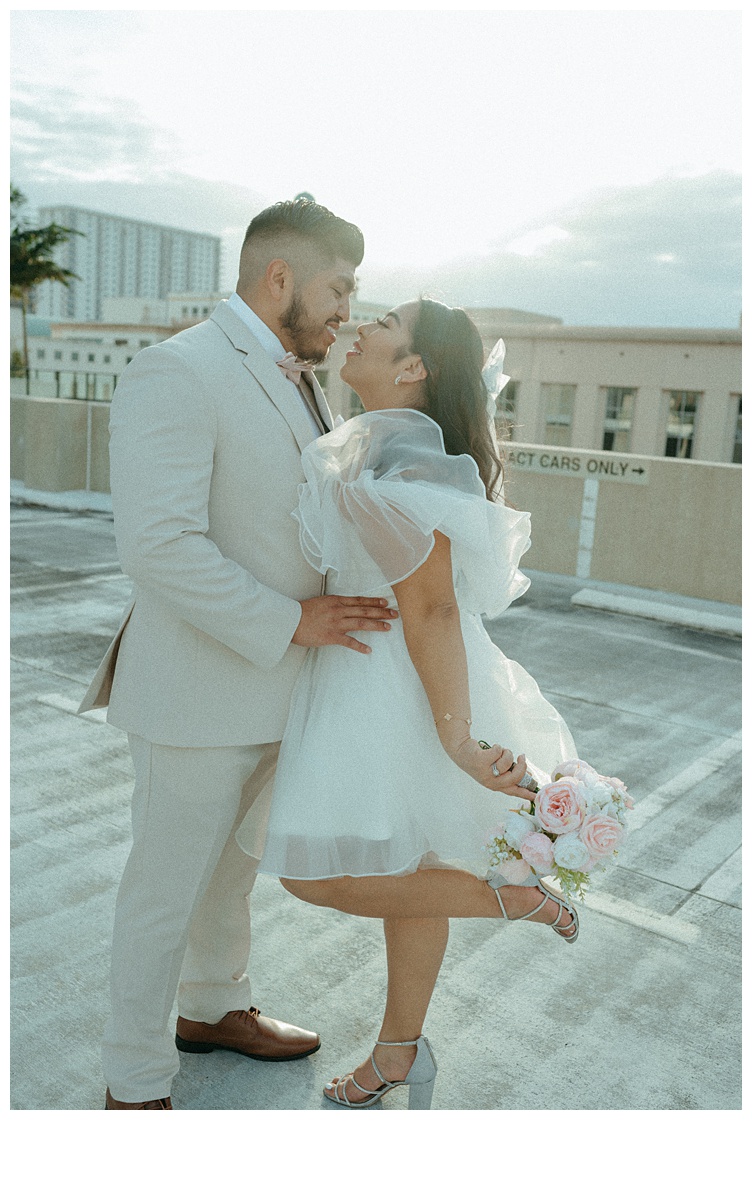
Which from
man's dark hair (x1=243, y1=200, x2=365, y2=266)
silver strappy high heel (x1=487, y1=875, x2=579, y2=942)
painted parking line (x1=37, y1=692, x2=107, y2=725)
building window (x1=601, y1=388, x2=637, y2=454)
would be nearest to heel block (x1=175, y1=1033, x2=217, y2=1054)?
silver strappy high heel (x1=487, y1=875, x2=579, y2=942)

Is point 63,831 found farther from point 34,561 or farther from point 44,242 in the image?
point 44,242

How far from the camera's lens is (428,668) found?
217 cm

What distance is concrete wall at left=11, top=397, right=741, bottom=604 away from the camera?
9750 mm

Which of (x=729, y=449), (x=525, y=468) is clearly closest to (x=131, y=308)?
(x=729, y=449)

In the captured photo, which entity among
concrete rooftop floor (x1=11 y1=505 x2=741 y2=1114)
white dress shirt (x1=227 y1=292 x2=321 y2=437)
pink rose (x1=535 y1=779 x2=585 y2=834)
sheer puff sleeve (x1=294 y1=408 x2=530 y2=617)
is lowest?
concrete rooftop floor (x1=11 y1=505 x2=741 y2=1114)

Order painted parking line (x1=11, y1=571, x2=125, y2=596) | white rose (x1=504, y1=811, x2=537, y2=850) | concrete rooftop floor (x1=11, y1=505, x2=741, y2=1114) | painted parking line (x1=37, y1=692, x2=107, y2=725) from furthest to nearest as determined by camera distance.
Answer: painted parking line (x1=11, y1=571, x2=125, y2=596) → painted parking line (x1=37, y1=692, x2=107, y2=725) → concrete rooftop floor (x1=11, y1=505, x2=741, y2=1114) → white rose (x1=504, y1=811, x2=537, y2=850)

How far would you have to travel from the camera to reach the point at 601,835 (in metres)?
2.08

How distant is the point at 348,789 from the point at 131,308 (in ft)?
299

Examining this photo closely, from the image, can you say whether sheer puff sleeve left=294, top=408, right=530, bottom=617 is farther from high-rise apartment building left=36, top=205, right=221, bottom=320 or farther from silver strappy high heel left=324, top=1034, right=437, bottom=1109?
high-rise apartment building left=36, top=205, right=221, bottom=320

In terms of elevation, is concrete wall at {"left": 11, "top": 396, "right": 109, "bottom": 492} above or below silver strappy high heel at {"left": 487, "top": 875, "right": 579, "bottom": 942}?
above

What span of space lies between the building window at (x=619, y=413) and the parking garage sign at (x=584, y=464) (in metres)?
27.8

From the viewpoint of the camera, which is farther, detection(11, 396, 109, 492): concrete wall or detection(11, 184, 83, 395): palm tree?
detection(11, 184, 83, 395): palm tree

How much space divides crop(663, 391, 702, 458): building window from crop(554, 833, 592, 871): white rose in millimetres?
36217

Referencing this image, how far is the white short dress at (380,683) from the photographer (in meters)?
2.08
